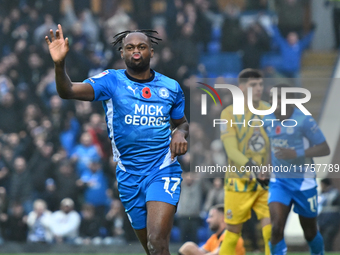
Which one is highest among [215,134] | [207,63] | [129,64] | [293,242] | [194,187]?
[129,64]

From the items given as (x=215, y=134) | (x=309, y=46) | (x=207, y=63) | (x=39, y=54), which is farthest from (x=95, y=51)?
(x=309, y=46)

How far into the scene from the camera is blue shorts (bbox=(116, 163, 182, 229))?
6184mm

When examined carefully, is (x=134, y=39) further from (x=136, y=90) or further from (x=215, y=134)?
(x=215, y=134)

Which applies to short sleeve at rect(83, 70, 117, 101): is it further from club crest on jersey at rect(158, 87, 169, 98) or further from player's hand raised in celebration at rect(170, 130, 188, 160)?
player's hand raised in celebration at rect(170, 130, 188, 160)

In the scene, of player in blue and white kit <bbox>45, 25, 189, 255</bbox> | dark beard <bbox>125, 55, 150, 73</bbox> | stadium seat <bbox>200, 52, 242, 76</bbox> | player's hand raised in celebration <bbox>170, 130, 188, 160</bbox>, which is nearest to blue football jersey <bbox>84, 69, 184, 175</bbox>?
player in blue and white kit <bbox>45, 25, 189, 255</bbox>

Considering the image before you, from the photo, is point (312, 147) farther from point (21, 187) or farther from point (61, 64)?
point (21, 187)

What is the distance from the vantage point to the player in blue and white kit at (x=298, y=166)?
8.12m

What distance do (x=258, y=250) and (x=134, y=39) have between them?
288 inches

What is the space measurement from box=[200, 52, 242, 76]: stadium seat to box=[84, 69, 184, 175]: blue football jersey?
9.76m

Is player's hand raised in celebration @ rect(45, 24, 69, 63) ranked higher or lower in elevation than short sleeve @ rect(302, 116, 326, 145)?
higher

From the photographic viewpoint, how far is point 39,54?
16.2m

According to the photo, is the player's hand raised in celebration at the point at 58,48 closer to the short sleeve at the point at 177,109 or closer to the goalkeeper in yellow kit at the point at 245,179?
the short sleeve at the point at 177,109

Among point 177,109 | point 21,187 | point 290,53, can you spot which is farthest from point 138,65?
point 290,53

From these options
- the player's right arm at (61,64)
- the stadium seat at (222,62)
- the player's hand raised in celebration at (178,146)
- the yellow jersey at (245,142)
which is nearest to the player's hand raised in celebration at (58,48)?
the player's right arm at (61,64)
